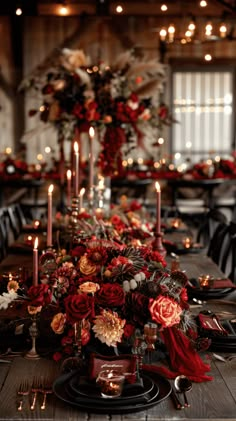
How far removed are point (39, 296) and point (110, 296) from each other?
223 mm

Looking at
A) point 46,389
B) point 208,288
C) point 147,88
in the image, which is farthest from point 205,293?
point 147,88

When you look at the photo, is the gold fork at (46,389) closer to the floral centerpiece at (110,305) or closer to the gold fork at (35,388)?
the gold fork at (35,388)

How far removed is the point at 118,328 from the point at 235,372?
1.32 ft

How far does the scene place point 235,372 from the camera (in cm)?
249

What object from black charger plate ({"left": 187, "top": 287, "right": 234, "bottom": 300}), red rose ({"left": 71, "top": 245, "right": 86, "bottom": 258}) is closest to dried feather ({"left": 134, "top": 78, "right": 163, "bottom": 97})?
black charger plate ({"left": 187, "top": 287, "right": 234, "bottom": 300})

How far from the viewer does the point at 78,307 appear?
7.94 feet

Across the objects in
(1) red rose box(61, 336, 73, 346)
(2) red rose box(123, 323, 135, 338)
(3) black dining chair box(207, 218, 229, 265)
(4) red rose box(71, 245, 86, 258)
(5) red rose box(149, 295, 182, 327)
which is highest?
(4) red rose box(71, 245, 86, 258)

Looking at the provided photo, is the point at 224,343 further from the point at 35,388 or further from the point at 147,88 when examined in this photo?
the point at 147,88

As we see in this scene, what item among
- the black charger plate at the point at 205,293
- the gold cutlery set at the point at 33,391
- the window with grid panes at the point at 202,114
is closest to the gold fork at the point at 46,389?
the gold cutlery set at the point at 33,391

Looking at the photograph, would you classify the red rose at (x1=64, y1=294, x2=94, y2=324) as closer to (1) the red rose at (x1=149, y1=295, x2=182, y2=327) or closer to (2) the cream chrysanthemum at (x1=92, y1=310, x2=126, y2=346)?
(2) the cream chrysanthemum at (x1=92, y1=310, x2=126, y2=346)

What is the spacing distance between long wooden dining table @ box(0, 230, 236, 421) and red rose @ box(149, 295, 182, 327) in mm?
185

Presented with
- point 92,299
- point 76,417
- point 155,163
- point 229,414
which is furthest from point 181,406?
point 155,163

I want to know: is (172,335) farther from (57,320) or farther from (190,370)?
(57,320)

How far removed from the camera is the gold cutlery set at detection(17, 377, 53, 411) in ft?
7.19
